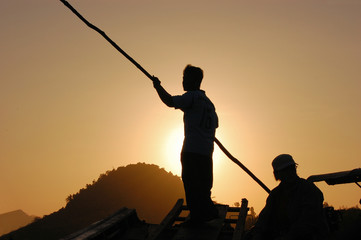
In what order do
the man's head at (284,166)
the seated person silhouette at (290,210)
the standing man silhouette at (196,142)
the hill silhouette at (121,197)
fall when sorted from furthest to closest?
the hill silhouette at (121,197) < the standing man silhouette at (196,142) < the man's head at (284,166) < the seated person silhouette at (290,210)

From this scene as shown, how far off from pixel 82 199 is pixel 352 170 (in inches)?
3097

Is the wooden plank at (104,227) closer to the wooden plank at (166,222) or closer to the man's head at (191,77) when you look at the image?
the wooden plank at (166,222)

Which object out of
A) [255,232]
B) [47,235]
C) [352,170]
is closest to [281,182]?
[255,232]

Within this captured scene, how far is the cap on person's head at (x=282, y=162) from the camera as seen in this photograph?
6074 millimetres

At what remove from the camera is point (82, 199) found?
81.2 meters

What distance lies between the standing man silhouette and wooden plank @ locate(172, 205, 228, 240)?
116mm

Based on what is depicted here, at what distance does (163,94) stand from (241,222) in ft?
7.86

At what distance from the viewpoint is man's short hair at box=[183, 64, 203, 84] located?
24.2ft

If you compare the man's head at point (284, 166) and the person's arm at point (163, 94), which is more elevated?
the person's arm at point (163, 94)

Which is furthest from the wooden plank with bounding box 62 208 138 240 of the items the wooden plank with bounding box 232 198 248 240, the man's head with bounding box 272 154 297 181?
the man's head with bounding box 272 154 297 181

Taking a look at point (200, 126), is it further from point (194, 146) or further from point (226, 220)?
point (226, 220)

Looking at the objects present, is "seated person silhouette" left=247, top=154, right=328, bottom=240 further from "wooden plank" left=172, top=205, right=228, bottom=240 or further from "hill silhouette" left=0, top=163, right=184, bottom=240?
"hill silhouette" left=0, top=163, right=184, bottom=240

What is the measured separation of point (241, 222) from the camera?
6.36 meters

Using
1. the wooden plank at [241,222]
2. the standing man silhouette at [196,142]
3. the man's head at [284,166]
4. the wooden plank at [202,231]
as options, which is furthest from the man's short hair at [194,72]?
the wooden plank at [202,231]
